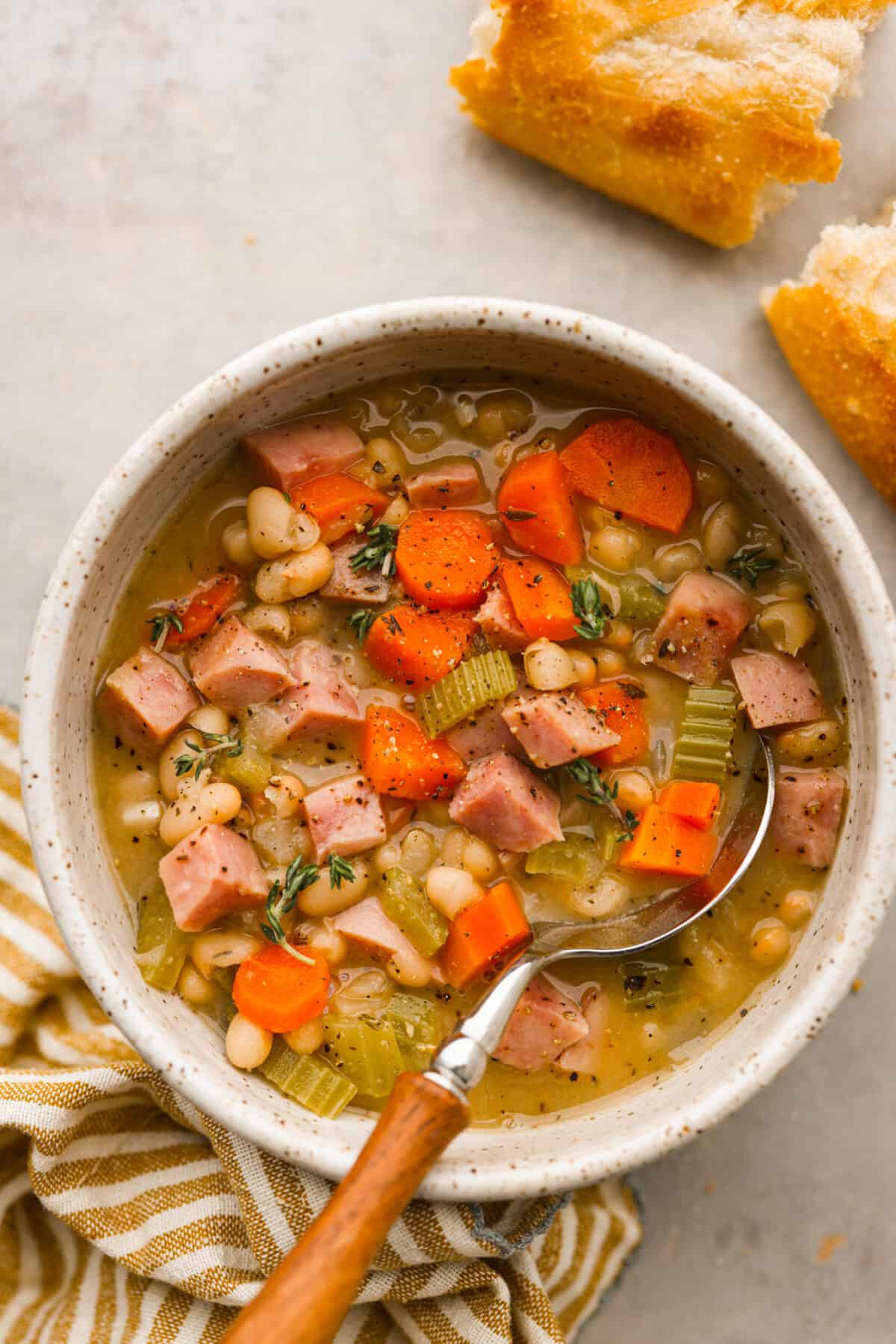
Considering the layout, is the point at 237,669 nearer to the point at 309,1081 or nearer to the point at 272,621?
the point at 272,621

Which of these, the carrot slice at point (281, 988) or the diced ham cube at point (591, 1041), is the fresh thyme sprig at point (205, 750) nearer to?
the carrot slice at point (281, 988)

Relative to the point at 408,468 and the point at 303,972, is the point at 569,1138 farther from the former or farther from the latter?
the point at 408,468

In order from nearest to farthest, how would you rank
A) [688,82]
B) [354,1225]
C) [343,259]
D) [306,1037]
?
[354,1225] < [306,1037] < [688,82] < [343,259]

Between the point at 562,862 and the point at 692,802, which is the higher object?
the point at 692,802

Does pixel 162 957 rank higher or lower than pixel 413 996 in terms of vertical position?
lower

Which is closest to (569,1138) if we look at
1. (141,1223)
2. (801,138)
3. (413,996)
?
(413,996)

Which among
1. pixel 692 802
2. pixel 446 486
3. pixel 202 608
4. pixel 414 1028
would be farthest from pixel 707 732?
pixel 202 608
